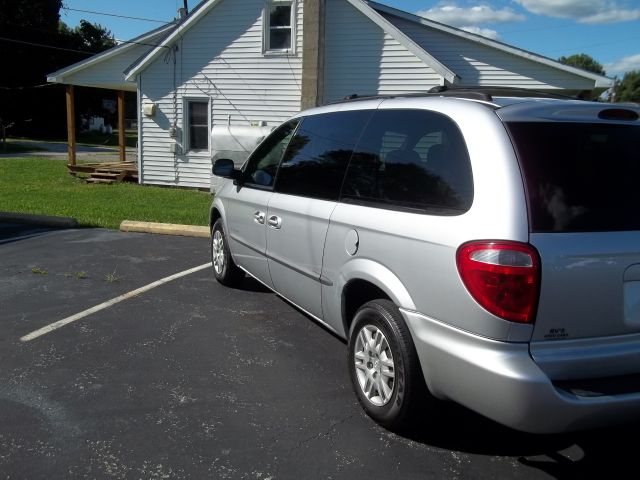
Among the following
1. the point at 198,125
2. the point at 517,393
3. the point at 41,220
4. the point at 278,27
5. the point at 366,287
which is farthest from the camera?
the point at 198,125

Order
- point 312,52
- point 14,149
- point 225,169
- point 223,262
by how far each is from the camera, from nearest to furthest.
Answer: point 225,169, point 223,262, point 312,52, point 14,149

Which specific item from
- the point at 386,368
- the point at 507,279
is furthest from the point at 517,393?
the point at 386,368

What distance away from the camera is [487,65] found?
14008mm

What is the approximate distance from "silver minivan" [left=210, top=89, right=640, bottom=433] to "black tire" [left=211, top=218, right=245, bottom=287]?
256cm

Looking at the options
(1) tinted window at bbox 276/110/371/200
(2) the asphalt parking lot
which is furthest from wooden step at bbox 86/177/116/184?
Result: (1) tinted window at bbox 276/110/371/200

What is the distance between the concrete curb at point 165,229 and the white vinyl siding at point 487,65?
7829 millimetres

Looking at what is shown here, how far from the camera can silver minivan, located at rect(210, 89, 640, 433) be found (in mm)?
2625

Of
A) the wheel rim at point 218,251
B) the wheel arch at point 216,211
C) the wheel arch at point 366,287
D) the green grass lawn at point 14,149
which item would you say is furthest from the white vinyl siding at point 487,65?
the green grass lawn at point 14,149

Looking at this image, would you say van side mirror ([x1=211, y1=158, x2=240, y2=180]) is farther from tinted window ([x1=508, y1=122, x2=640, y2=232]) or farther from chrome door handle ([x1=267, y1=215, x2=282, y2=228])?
tinted window ([x1=508, y1=122, x2=640, y2=232])

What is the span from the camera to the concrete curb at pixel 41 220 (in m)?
9.84

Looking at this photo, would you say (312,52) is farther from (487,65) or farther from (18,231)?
(18,231)

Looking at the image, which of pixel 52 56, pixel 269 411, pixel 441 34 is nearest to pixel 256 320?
pixel 269 411

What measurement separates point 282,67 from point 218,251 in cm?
933

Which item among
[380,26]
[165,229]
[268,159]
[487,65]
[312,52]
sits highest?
[380,26]
